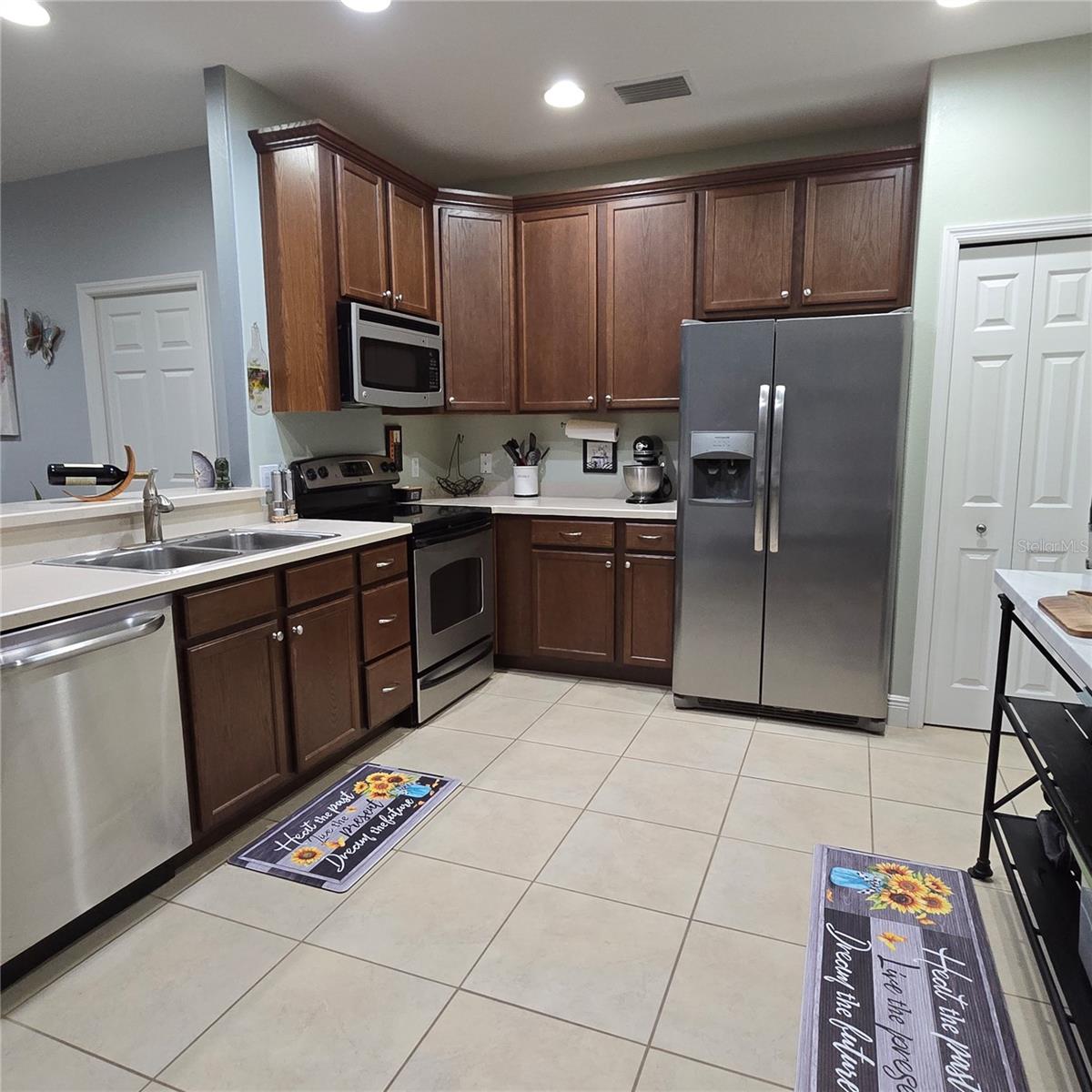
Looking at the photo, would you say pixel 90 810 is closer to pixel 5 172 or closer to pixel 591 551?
pixel 591 551

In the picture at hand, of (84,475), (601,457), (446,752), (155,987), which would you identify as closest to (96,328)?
(84,475)

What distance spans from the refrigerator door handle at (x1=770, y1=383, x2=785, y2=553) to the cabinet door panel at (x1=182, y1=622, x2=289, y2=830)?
2.01 m

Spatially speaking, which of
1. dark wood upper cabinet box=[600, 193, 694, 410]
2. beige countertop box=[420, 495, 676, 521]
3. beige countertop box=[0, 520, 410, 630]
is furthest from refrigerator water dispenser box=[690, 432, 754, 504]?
beige countertop box=[0, 520, 410, 630]

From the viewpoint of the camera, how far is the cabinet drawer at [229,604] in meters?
2.06

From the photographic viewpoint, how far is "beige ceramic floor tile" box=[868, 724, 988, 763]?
2920mm

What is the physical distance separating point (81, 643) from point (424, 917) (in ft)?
3.64

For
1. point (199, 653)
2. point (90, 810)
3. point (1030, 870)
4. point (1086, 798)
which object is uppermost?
point (199, 653)

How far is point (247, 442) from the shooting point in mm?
3020

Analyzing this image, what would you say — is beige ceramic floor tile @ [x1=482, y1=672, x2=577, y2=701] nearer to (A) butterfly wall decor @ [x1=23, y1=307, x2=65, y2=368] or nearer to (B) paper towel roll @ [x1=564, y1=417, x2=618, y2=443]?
(B) paper towel roll @ [x1=564, y1=417, x2=618, y2=443]

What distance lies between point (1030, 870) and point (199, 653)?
2.25 metres

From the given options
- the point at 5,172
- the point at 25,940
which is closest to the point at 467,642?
the point at 25,940

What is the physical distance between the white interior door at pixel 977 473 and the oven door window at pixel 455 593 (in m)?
2.07

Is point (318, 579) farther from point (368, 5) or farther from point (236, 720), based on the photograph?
point (368, 5)

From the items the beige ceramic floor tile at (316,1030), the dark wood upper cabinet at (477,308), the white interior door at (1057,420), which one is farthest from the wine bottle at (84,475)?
the white interior door at (1057,420)
